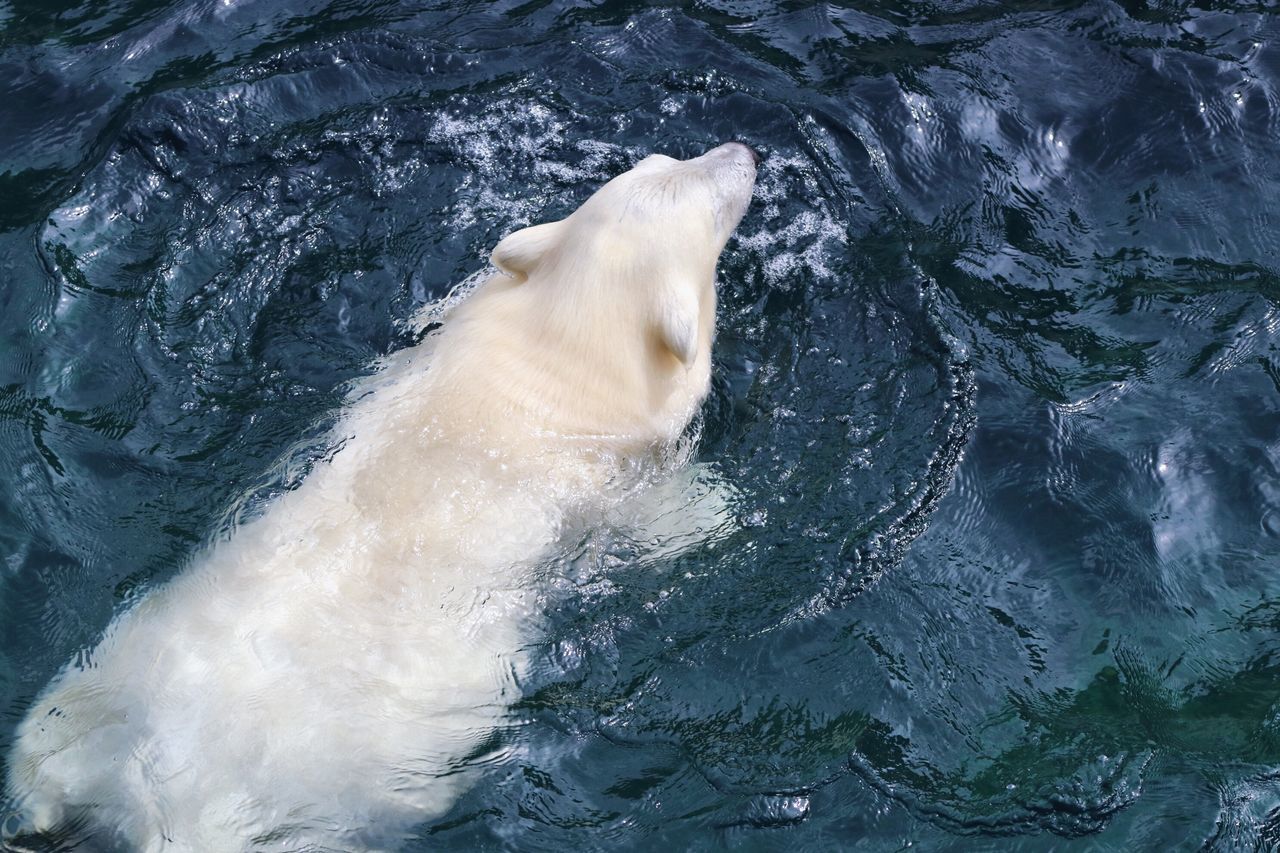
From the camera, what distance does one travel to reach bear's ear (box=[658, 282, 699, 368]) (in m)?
4.46

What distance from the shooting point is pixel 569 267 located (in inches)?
185

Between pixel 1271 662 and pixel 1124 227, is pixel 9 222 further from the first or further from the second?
pixel 1271 662

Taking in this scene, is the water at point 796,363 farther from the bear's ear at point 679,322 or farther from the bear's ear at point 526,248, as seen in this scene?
the bear's ear at point 526,248

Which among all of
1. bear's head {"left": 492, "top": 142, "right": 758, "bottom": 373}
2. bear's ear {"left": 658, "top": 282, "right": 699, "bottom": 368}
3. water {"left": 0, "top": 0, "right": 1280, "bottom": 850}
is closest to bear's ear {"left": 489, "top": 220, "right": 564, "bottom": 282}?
bear's head {"left": 492, "top": 142, "right": 758, "bottom": 373}

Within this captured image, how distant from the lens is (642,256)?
15.3 ft

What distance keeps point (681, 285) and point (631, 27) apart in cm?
295

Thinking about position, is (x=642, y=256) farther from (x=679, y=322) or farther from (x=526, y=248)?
(x=526, y=248)

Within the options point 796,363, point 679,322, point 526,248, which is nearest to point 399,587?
point 679,322

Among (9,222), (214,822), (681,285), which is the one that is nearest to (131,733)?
(214,822)

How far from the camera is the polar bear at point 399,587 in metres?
3.51

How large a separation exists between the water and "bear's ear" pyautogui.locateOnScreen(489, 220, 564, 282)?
735mm

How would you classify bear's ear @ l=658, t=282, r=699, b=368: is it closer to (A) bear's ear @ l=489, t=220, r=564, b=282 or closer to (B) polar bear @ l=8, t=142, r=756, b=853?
(B) polar bear @ l=8, t=142, r=756, b=853

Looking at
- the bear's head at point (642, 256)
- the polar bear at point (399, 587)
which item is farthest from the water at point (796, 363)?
the bear's head at point (642, 256)

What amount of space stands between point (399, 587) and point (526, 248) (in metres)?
1.68
